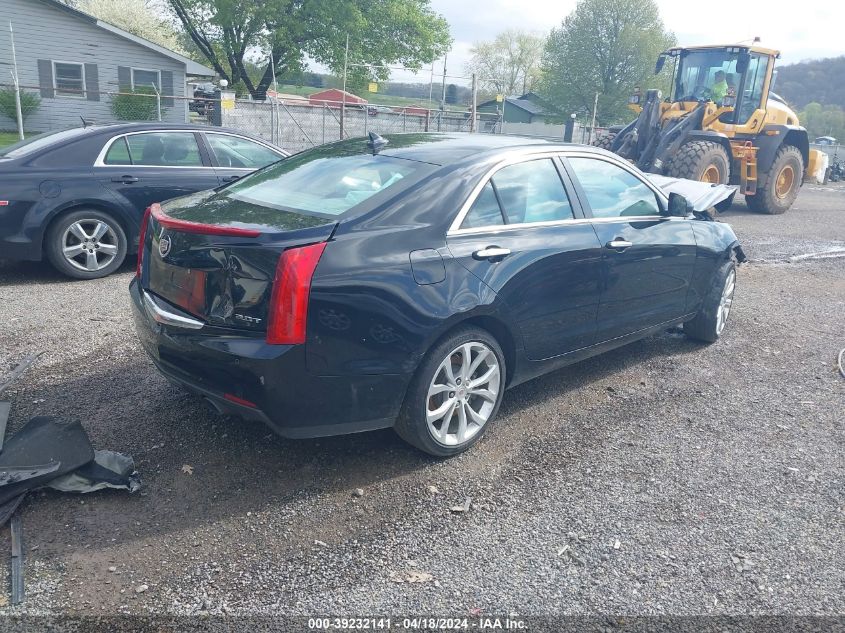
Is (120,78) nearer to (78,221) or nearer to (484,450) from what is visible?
(78,221)

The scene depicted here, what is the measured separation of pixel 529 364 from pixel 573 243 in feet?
2.54

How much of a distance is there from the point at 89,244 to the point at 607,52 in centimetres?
5265

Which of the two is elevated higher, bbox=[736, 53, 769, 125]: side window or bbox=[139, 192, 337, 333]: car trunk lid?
bbox=[736, 53, 769, 125]: side window

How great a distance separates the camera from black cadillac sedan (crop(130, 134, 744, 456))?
3180 millimetres

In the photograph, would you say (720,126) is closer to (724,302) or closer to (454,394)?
(724,302)

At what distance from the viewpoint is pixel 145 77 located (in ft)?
88.4

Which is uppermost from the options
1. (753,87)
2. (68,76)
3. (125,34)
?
(125,34)

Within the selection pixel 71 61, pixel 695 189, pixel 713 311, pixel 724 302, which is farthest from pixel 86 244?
pixel 71 61

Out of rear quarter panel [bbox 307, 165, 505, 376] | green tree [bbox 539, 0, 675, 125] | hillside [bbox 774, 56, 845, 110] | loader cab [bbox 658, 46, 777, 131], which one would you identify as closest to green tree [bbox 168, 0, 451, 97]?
green tree [bbox 539, 0, 675, 125]

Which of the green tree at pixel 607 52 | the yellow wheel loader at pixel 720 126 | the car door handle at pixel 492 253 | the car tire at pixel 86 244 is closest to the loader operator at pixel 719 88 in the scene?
the yellow wheel loader at pixel 720 126

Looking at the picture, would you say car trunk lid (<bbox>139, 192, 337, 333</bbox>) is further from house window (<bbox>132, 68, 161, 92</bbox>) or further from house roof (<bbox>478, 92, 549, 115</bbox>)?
house roof (<bbox>478, 92, 549, 115</bbox>)

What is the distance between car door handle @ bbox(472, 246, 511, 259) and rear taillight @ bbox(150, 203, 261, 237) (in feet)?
3.75

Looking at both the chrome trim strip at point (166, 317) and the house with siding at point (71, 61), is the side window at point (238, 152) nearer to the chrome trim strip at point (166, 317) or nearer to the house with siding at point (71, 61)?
the chrome trim strip at point (166, 317)

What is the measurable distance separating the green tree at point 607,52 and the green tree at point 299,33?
17863 millimetres
